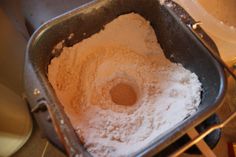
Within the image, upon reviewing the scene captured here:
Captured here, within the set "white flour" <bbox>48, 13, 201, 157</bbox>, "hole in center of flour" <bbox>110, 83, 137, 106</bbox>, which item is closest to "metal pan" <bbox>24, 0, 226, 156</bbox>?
"white flour" <bbox>48, 13, 201, 157</bbox>

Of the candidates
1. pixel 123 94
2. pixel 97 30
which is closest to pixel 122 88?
pixel 123 94

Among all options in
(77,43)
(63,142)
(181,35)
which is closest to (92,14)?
(77,43)

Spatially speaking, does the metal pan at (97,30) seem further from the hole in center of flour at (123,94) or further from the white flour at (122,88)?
the hole in center of flour at (123,94)

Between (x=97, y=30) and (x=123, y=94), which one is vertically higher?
(x=97, y=30)

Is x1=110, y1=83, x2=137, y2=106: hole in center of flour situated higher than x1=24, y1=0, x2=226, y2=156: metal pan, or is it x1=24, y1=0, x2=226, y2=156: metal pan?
x1=24, y1=0, x2=226, y2=156: metal pan

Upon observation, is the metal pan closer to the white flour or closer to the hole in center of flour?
the white flour

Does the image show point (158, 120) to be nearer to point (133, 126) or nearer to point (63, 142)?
point (133, 126)

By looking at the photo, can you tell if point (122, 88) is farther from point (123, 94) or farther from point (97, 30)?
point (97, 30)

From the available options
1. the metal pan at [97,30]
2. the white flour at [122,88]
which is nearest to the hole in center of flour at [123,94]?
the white flour at [122,88]
